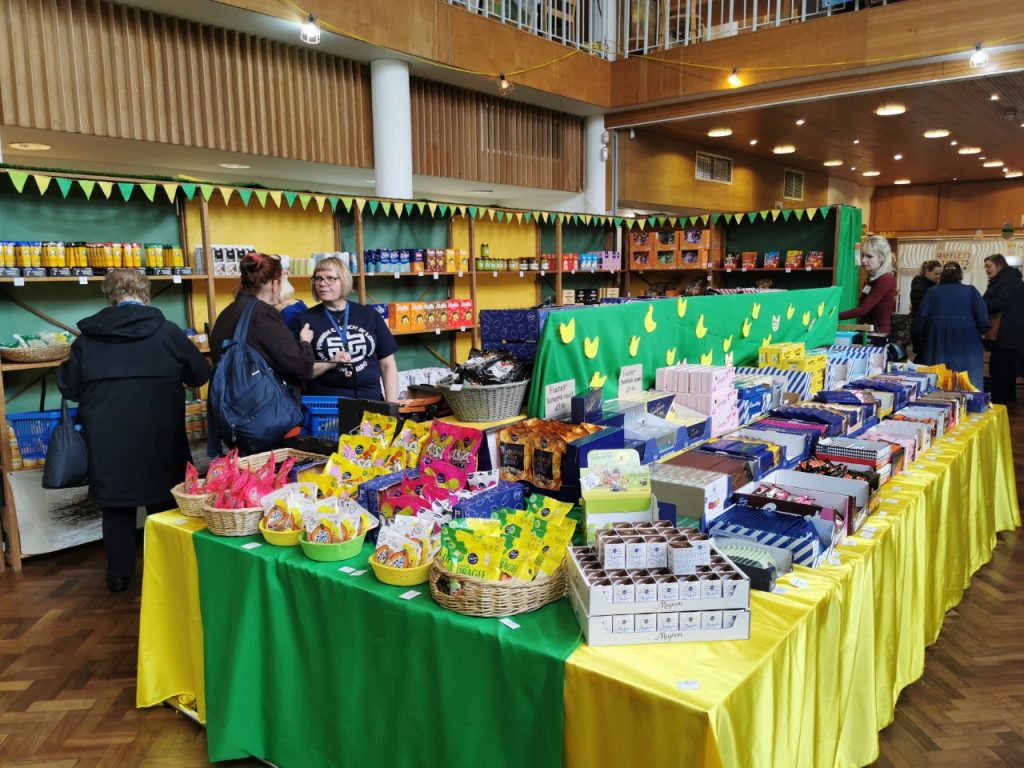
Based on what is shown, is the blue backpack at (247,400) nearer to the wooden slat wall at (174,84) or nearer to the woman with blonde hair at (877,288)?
the wooden slat wall at (174,84)

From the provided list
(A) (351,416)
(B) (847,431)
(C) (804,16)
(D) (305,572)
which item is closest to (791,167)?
(C) (804,16)

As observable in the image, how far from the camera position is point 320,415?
325cm

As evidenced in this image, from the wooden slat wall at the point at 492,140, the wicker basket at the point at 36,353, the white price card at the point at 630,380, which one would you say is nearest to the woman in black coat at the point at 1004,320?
the wooden slat wall at the point at 492,140

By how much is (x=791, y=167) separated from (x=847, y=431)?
39.3ft

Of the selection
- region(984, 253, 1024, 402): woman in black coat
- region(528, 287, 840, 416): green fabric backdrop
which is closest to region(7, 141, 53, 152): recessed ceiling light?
region(528, 287, 840, 416): green fabric backdrop

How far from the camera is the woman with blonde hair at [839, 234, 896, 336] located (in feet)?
18.2

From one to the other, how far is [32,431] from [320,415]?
2.04 metres

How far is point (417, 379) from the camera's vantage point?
19.8ft

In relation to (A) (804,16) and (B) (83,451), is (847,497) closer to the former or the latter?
(B) (83,451)

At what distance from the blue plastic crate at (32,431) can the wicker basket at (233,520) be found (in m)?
2.44

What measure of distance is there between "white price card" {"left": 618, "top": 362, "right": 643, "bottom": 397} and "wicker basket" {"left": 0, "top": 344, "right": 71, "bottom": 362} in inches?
116

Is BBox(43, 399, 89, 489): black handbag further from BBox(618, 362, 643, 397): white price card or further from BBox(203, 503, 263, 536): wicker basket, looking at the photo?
BBox(618, 362, 643, 397): white price card

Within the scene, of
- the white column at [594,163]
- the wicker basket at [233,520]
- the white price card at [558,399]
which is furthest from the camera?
the white column at [594,163]

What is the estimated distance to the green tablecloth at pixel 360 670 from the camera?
1.60 metres
